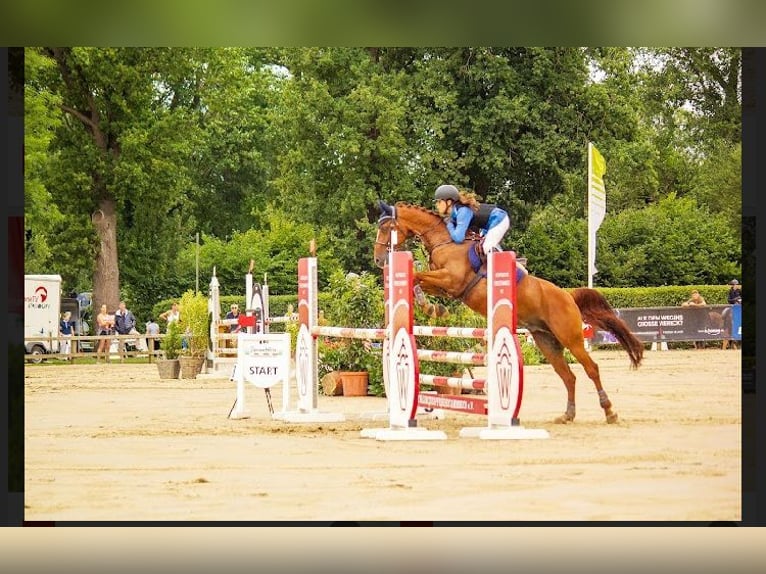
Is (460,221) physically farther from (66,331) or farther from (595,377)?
(66,331)

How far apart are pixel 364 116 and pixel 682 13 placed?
26.7 metres

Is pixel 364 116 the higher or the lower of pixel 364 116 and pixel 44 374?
the higher

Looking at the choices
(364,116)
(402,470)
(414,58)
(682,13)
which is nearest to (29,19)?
(682,13)

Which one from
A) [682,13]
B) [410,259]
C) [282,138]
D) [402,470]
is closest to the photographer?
[682,13]

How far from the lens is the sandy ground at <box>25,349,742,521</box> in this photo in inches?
282

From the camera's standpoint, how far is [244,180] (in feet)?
132

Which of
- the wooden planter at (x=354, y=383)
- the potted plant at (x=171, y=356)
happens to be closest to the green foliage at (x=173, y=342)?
the potted plant at (x=171, y=356)

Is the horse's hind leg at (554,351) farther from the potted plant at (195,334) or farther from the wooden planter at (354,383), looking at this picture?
the potted plant at (195,334)

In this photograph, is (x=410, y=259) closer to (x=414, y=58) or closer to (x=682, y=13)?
(x=682, y=13)

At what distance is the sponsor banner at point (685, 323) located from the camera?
25422 mm

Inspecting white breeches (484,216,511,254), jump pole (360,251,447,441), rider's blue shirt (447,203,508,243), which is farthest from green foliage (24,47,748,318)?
jump pole (360,251,447,441)

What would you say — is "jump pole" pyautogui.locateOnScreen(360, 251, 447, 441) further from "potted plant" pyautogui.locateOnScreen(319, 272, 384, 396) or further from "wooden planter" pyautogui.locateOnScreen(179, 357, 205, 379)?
"wooden planter" pyautogui.locateOnScreen(179, 357, 205, 379)

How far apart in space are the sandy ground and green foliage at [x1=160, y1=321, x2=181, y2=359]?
6420 millimetres

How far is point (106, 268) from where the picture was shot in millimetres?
32062
